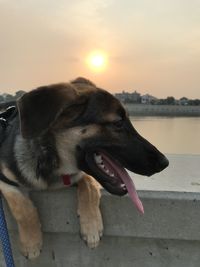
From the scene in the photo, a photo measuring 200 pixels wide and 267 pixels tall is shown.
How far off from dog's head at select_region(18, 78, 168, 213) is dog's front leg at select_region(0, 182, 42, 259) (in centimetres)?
41

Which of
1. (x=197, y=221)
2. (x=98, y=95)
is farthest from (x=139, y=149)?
(x=197, y=221)

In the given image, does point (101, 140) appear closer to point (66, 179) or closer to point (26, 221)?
point (66, 179)

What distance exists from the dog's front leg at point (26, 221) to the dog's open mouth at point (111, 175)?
0.50 metres

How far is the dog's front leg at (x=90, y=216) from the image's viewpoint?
3250 millimetres

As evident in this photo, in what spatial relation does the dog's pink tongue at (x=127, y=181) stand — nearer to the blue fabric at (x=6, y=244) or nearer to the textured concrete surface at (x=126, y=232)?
the textured concrete surface at (x=126, y=232)

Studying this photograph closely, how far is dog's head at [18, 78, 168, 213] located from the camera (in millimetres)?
3104

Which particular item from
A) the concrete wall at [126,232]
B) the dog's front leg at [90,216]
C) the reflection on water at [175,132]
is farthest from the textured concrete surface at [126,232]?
the reflection on water at [175,132]

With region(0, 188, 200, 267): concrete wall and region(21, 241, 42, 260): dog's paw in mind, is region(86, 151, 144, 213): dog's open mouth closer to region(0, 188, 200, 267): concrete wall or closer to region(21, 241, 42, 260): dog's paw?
region(0, 188, 200, 267): concrete wall

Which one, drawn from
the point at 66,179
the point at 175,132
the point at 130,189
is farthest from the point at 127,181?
the point at 175,132

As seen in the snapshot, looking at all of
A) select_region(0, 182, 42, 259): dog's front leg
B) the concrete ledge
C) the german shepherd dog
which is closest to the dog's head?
the german shepherd dog

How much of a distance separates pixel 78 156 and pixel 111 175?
0.81 feet

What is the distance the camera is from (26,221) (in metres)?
3.24

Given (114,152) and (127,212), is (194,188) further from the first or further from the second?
(114,152)

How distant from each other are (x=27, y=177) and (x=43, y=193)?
0.18m
